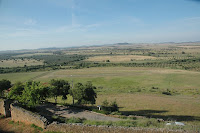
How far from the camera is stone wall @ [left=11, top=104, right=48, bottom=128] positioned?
45.1 ft

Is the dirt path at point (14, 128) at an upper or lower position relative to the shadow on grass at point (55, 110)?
upper

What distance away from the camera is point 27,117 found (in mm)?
15000

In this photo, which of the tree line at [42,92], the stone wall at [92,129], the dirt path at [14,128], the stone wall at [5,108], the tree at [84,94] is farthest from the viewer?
the tree at [84,94]

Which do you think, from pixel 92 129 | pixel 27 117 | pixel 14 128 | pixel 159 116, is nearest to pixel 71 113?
pixel 27 117

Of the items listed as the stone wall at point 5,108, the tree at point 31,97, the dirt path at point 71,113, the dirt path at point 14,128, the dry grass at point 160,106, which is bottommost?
the dry grass at point 160,106

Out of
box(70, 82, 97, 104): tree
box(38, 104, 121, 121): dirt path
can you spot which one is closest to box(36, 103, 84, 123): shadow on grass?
box(38, 104, 121, 121): dirt path

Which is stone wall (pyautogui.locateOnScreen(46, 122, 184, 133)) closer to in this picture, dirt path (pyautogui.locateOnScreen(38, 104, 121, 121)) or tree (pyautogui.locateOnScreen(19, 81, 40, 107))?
dirt path (pyautogui.locateOnScreen(38, 104, 121, 121))

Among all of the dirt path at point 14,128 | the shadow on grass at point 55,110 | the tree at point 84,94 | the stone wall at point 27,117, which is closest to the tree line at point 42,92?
the tree at point 84,94

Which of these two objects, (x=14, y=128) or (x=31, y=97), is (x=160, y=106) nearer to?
(x=31, y=97)

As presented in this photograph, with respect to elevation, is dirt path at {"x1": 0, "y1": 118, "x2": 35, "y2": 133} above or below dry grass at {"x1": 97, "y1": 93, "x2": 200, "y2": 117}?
above

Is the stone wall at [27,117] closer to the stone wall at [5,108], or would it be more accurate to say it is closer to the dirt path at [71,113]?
the stone wall at [5,108]

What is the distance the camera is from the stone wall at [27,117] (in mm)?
13755

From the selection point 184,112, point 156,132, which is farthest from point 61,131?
point 184,112

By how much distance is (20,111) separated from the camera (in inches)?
616
